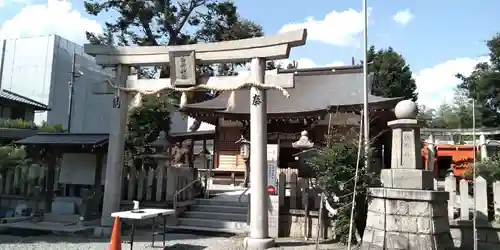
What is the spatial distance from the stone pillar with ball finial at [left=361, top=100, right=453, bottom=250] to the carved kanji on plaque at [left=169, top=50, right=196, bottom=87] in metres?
4.88

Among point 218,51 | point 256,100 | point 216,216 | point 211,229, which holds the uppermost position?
point 218,51

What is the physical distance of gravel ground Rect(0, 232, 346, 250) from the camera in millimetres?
8469

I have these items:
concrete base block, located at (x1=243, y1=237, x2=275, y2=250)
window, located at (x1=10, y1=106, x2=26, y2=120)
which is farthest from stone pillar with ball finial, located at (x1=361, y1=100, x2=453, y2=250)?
window, located at (x1=10, y1=106, x2=26, y2=120)

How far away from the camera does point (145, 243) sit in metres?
8.96

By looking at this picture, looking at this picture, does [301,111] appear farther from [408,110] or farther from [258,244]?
[408,110]

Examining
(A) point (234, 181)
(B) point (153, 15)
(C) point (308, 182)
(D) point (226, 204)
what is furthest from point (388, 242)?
(B) point (153, 15)

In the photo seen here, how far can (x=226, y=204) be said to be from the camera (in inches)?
476

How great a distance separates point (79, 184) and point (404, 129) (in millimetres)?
9581

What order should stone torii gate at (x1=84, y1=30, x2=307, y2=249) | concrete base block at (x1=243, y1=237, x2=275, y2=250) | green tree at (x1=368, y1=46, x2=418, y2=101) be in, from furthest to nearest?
green tree at (x1=368, y1=46, x2=418, y2=101) < stone torii gate at (x1=84, y1=30, x2=307, y2=249) < concrete base block at (x1=243, y1=237, x2=275, y2=250)

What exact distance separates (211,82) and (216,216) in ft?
13.1

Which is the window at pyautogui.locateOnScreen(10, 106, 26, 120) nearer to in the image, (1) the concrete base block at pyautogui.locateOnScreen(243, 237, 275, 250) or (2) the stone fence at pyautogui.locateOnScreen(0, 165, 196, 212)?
(2) the stone fence at pyautogui.locateOnScreen(0, 165, 196, 212)

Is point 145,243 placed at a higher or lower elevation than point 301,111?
lower

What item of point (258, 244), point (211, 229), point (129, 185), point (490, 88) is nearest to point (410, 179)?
point (258, 244)

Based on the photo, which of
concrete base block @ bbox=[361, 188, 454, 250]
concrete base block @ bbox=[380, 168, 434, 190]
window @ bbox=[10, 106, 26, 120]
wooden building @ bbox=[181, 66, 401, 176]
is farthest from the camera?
window @ bbox=[10, 106, 26, 120]
